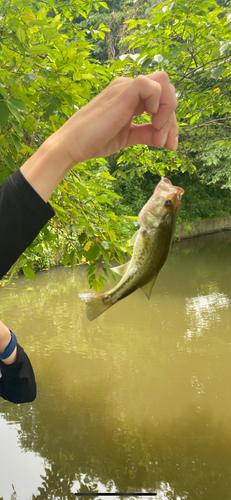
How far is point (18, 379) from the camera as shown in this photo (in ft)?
5.54

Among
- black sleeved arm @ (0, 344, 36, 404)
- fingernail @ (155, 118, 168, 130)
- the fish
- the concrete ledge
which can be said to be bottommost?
the concrete ledge

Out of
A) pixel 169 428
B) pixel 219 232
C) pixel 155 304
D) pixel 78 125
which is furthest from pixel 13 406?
pixel 219 232

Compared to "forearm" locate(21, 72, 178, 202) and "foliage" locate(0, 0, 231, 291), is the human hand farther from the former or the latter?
"foliage" locate(0, 0, 231, 291)

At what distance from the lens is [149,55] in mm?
3275

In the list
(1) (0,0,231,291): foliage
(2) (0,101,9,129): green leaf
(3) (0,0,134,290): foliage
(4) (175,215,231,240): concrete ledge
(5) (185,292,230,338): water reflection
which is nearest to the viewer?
(2) (0,101,9,129): green leaf

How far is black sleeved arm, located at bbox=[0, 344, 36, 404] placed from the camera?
1.67 m

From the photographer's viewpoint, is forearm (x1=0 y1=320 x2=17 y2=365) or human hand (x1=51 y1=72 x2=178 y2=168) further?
forearm (x1=0 y1=320 x2=17 y2=365)

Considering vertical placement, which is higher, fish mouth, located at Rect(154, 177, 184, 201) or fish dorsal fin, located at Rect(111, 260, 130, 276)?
fish mouth, located at Rect(154, 177, 184, 201)

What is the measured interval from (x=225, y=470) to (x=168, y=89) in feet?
14.9

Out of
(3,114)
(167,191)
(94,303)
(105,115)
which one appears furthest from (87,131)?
(3,114)

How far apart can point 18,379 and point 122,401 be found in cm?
412

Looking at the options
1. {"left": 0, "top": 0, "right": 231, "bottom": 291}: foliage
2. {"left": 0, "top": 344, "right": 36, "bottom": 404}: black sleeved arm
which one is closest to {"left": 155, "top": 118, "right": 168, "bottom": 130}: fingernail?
{"left": 0, "top": 0, "right": 231, "bottom": 291}: foliage

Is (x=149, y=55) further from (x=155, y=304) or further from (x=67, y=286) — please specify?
(x=67, y=286)

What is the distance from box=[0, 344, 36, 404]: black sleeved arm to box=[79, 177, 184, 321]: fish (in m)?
0.96
